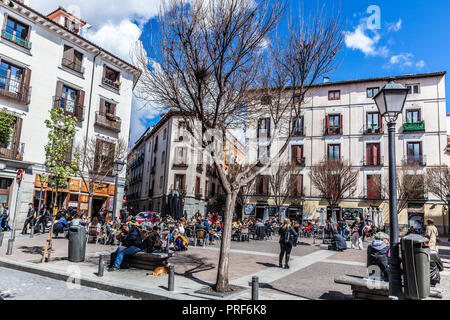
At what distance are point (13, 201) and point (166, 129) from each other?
2137cm

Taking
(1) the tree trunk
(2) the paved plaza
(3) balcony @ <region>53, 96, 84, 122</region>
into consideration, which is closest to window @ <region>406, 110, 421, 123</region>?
A: (2) the paved plaza

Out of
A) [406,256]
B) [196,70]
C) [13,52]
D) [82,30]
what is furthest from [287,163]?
[406,256]

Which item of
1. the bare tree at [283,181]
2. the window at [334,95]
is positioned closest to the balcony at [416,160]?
the window at [334,95]

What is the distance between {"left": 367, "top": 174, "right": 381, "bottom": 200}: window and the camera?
32.1m

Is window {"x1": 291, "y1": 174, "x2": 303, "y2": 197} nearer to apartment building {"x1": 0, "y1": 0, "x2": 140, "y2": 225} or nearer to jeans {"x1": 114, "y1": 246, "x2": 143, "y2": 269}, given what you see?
apartment building {"x1": 0, "y1": 0, "x2": 140, "y2": 225}

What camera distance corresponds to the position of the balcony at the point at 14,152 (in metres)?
19.1

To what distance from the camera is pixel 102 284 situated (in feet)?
24.1

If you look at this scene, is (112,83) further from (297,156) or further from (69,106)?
(297,156)

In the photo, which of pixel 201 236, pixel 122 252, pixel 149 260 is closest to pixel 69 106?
pixel 201 236

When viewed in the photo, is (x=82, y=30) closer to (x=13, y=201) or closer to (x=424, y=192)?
(x=13, y=201)

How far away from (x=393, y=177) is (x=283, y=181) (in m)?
28.9

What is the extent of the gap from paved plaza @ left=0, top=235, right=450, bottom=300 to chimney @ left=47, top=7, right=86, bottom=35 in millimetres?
19265

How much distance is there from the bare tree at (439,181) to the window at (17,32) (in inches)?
1293

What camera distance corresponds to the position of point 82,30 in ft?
87.2
